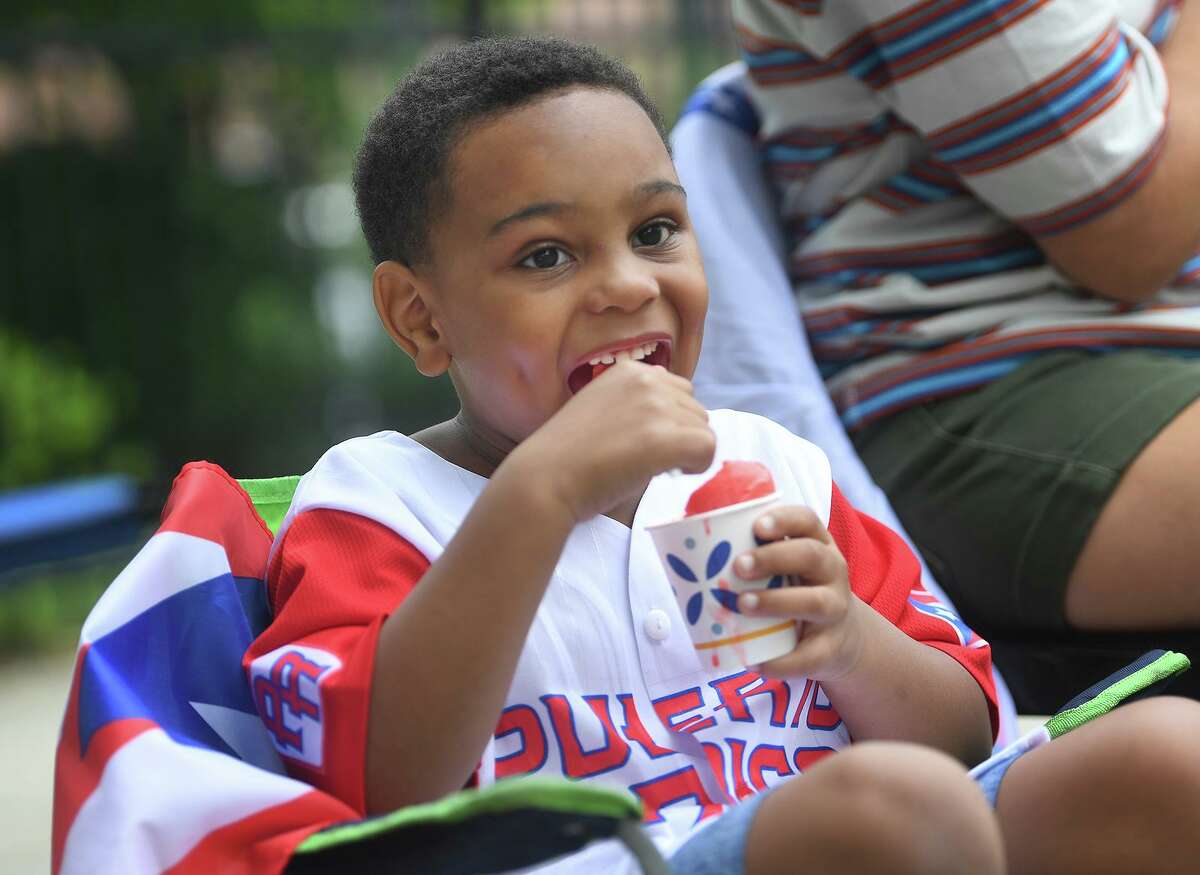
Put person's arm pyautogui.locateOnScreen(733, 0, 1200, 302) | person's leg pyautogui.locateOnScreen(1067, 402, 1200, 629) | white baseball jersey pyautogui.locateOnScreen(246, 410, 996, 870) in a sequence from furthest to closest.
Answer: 1. person's arm pyautogui.locateOnScreen(733, 0, 1200, 302)
2. person's leg pyautogui.locateOnScreen(1067, 402, 1200, 629)
3. white baseball jersey pyautogui.locateOnScreen(246, 410, 996, 870)

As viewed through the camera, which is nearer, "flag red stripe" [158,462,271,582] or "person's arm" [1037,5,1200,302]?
"flag red stripe" [158,462,271,582]

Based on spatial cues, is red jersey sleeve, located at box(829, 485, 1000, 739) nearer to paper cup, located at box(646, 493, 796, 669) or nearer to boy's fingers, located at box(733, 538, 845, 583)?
boy's fingers, located at box(733, 538, 845, 583)

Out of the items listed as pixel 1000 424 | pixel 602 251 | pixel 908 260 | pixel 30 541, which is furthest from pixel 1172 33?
pixel 30 541

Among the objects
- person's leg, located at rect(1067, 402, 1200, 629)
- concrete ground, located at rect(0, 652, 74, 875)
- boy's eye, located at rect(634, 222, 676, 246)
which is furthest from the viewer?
concrete ground, located at rect(0, 652, 74, 875)

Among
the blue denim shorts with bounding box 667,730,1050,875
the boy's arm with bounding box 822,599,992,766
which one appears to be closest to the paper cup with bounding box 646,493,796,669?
the blue denim shorts with bounding box 667,730,1050,875

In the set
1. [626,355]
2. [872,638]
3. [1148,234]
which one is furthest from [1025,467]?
[626,355]

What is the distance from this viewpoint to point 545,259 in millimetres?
1703

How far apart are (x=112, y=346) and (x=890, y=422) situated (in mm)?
4930

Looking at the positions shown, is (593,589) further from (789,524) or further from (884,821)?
(884,821)

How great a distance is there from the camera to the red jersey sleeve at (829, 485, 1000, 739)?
1820 mm

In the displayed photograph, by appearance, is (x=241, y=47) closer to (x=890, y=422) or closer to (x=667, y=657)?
(x=890, y=422)

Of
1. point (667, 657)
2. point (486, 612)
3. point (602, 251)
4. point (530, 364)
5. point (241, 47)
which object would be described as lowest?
point (667, 657)

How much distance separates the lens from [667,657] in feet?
5.48

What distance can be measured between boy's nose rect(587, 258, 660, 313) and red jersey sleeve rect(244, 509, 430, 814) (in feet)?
1.15
